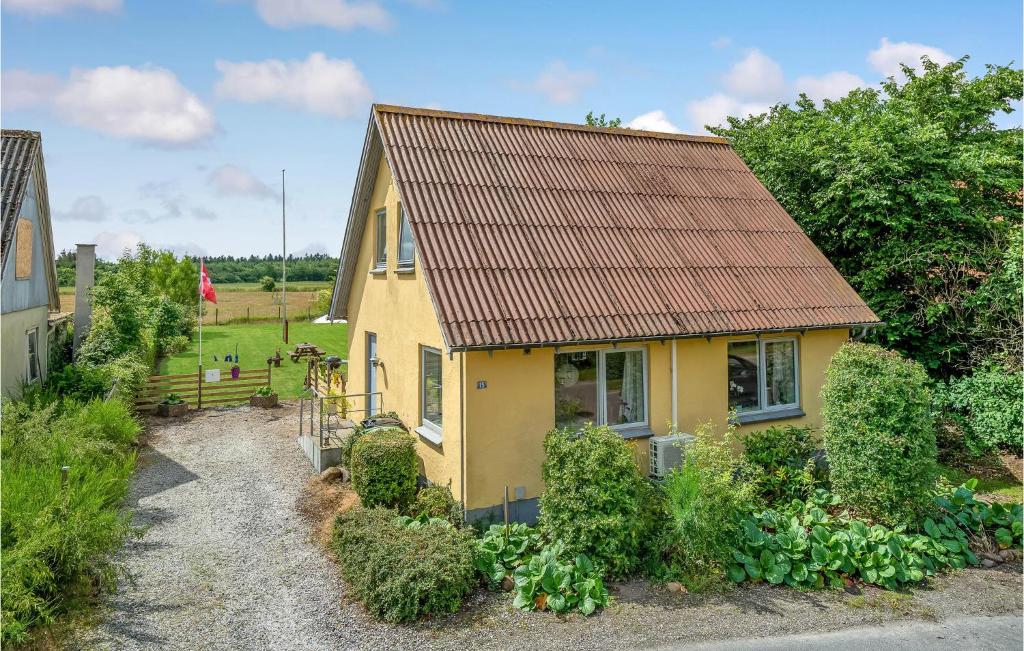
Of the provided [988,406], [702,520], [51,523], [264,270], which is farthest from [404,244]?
[264,270]

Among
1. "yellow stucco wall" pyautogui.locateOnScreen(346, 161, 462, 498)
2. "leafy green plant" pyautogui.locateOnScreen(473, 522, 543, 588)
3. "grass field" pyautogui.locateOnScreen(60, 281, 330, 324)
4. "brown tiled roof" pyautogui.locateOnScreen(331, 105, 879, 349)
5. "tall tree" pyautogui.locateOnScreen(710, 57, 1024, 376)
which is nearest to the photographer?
"leafy green plant" pyautogui.locateOnScreen(473, 522, 543, 588)

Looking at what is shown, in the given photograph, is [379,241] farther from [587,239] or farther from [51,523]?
[51,523]

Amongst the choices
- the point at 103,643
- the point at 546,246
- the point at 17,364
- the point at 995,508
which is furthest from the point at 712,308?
the point at 17,364

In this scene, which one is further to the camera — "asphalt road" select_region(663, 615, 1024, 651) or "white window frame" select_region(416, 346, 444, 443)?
"white window frame" select_region(416, 346, 444, 443)

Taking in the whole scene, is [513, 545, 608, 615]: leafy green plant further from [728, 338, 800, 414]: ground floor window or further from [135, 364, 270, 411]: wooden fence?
[135, 364, 270, 411]: wooden fence

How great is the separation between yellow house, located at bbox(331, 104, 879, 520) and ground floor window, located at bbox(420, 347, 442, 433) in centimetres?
4

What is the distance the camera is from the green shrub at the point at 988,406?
11.7 metres

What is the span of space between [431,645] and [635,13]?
33.8 ft

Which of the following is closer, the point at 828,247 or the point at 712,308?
the point at 712,308

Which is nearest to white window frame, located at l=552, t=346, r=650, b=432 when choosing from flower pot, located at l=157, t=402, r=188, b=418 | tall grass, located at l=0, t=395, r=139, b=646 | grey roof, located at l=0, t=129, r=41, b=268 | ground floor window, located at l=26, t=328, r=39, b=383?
tall grass, located at l=0, t=395, r=139, b=646

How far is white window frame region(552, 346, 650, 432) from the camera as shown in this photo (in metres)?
9.76

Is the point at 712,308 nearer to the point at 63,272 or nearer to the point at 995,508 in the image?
the point at 995,508

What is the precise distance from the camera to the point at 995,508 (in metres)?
9.12

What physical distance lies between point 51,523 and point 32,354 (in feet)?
39.3
